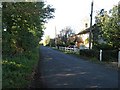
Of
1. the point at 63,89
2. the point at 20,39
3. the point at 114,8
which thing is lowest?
the point at 63,89

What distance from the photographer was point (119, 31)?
34.9 meters

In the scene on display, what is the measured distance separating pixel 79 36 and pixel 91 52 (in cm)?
4883

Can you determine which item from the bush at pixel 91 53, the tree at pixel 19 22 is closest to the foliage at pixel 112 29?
the bush at pixel 91 53

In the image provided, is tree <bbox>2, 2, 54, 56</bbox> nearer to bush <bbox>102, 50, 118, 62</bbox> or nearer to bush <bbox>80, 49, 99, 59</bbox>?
bush <bbox>80, 49, 99, 59</bbox>

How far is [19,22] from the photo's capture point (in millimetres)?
18672

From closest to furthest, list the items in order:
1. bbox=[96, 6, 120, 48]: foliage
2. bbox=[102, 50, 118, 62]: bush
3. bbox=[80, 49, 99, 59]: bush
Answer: bbox=[102, 50, 118, 62]: bush
bbox=[80, 49, 99, 59]: bush
bbox=[96, 6, 120, 48]: foliage

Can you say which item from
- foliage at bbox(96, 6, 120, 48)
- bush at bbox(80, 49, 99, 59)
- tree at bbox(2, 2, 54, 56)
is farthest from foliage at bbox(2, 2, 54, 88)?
foliage at bbox(96, 6, 120, 48)

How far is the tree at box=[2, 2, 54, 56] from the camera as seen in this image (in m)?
13.5

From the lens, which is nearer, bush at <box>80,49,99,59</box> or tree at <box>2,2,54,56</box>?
tree at <box>2,2,54,56</box>

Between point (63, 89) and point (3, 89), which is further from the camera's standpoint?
point (63, 89)

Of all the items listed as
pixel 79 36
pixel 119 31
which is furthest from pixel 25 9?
pixel 79 36

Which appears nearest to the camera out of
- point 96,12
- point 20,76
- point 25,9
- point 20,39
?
point 20,76

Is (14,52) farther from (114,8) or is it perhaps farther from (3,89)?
(114,8)

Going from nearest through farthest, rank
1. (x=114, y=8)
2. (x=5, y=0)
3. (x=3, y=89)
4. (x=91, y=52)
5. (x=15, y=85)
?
(x=3, y=89), (x=15, y=85), (x=5, y=0), (x=91, y=52), (x=114, y=8)
